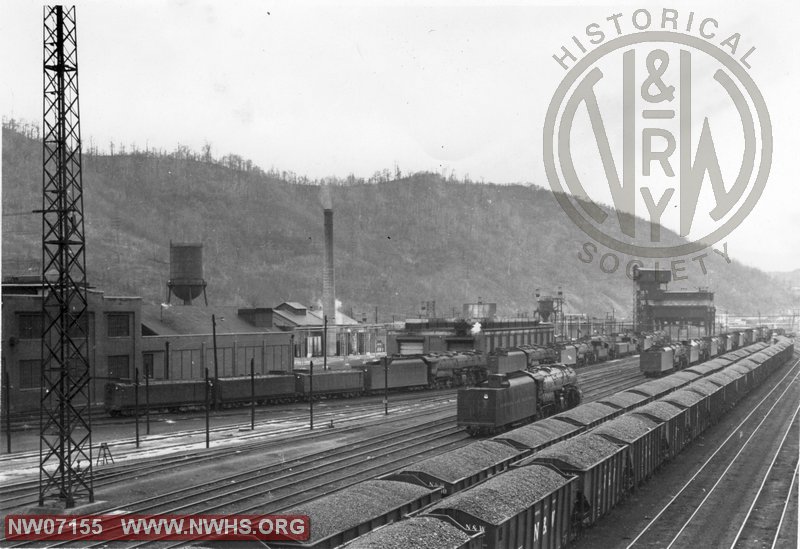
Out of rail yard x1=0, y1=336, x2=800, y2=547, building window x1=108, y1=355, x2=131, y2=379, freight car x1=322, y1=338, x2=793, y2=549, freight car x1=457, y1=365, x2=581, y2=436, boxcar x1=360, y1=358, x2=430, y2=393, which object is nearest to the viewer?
freight car x1=322, y1=338, x2=793, y2=549

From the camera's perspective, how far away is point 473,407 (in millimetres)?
38875

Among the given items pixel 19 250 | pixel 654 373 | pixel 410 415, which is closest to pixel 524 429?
pixel 410 415

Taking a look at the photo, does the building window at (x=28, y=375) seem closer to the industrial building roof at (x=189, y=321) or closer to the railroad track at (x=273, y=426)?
the railroad track at (x=273, y=426)

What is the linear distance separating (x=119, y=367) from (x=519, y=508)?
4639 centimetres

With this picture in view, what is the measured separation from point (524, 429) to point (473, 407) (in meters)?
11.8

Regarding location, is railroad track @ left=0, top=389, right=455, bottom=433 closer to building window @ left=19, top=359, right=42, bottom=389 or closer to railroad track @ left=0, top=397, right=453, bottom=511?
building window @ left=19, top=359, right=42, bottom=389

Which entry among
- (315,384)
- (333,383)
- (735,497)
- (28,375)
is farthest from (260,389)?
(735,497)

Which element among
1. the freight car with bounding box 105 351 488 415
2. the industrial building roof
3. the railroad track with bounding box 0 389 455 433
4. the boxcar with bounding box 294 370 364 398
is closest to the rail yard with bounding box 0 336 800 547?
the railroad track with bounding box 0 389 455 433

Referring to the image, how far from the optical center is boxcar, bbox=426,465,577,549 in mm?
15586

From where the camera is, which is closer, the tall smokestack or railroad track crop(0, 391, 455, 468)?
railroad track crop(0, 391, 455, 468)

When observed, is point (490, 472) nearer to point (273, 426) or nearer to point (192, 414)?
point (273, 426)

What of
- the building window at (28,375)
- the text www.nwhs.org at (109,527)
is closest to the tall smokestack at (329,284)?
the building window at (28,375)

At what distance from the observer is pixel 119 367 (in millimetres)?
56500

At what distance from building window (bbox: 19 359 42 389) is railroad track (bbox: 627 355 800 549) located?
41.0 metres
